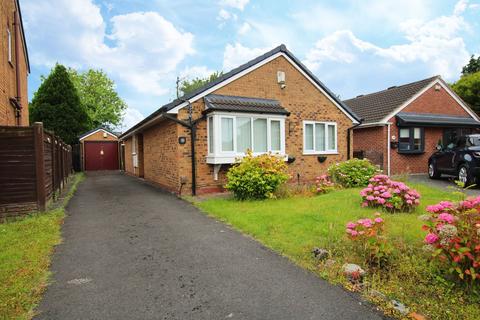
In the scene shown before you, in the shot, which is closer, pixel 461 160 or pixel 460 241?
pixel 460 241

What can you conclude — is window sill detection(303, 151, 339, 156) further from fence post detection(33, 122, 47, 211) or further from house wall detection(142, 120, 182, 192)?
fence post detection(33, 122, 47, 211)

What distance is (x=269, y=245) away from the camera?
4777 millimetres

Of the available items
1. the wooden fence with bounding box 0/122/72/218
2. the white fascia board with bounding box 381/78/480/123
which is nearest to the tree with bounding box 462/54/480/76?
the white fascia board with bounding box 381/78/480/123

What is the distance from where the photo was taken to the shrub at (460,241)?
3.00 metres

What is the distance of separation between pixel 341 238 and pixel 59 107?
1085 inches

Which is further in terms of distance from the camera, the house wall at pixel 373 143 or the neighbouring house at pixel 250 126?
the house wall at pixel 373 143

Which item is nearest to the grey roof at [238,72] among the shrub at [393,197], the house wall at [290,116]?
the house wall at [290,116]

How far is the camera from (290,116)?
40.3ft

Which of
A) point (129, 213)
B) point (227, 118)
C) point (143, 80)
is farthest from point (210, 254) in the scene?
point (143, 80)

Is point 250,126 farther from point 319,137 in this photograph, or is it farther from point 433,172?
point 433,172

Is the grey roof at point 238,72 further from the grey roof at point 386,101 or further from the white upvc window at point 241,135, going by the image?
the grey roof at point 386,101

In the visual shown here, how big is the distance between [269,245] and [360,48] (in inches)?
684

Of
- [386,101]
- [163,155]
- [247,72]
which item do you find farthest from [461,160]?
[163,155]

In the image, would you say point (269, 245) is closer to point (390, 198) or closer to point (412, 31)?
point (390, 198)
